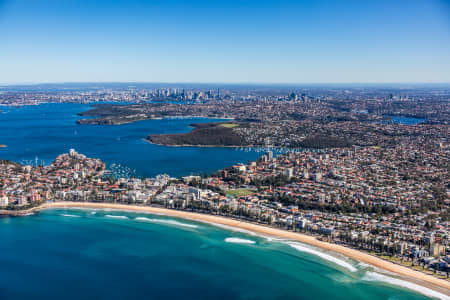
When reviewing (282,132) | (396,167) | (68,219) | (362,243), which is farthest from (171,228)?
(282,132)

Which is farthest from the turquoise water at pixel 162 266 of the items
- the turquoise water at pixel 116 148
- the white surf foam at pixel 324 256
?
the turquoise water at pixel 116 148

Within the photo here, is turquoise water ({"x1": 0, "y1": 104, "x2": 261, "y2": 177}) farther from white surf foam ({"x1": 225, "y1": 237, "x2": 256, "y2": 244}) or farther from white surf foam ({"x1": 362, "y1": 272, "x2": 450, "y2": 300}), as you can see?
white surf foam ({"x1": 362, "y1": 272, "x2": 450, "y2": 300})

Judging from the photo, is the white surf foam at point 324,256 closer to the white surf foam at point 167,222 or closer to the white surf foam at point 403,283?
the white surf foam at point 403,283

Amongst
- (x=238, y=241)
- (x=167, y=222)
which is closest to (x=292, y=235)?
(x=238, y=241)

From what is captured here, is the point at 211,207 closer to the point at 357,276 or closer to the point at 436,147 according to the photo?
the point at 357,276

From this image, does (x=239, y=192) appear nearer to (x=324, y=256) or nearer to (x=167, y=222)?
(x=167, y=222)

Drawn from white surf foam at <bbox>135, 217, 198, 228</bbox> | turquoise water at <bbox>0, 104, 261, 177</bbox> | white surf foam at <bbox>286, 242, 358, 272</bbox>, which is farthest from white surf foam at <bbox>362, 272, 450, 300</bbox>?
turquoise water at <bbox>0, 104, 261, 177</bbox>
